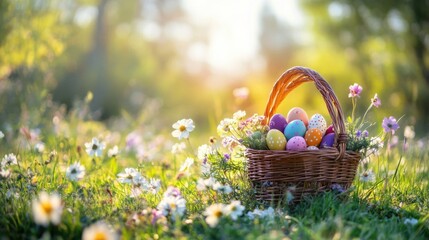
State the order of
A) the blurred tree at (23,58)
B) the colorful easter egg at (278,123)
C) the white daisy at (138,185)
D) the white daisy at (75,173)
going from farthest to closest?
1. the blurred tree at (23,58)
2. the colorful easter egg at (278,123)
3. the white daisy at (138,185)
4. the white daisy at (75,173)

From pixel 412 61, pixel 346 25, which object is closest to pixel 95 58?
pixel 346 25

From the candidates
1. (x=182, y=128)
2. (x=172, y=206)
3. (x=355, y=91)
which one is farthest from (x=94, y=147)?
(x=355, y=91)

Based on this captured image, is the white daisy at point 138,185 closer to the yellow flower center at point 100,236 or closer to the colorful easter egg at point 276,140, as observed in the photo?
the colorful easter egg at point 276,140

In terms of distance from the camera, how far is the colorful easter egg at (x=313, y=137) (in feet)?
10.6

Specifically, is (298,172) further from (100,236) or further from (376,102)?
(100,236)

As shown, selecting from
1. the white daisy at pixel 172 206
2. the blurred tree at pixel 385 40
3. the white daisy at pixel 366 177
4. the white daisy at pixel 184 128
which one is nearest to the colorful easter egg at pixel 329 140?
the white daisy at pixel 366 177

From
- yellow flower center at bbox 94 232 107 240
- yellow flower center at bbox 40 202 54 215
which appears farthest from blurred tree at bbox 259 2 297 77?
yellow flower center at bbox 94 232 107 240

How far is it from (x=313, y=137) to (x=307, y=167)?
11.2 inches

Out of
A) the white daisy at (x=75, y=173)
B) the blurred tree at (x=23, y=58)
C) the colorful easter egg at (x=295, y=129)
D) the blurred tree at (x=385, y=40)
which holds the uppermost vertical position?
the blurred tree at (x=385, y=40)

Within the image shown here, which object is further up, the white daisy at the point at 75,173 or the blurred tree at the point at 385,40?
the blurred tree at the point at 385,40

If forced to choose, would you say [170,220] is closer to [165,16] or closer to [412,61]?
[412,61]

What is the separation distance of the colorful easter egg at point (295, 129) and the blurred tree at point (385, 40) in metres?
9.47

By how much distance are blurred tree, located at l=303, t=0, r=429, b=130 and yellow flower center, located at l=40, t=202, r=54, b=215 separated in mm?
11156

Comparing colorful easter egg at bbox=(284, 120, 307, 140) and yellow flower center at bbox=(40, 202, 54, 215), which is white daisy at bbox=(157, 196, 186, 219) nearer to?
yellow flower center at bbox=(40, 202, 54, 215)
